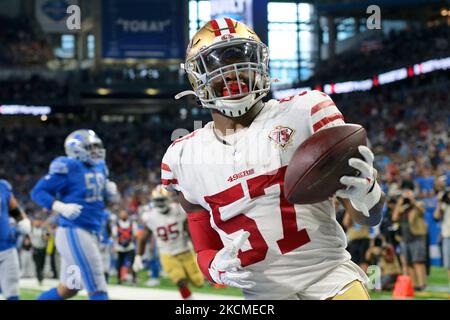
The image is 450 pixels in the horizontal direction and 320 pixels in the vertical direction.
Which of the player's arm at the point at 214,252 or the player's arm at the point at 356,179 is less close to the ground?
the player's arm at the point at 356,179

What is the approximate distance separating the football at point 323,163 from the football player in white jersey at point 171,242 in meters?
6.17

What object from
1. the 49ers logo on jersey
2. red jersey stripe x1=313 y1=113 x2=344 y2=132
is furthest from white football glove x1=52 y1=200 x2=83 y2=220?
red jersey stripe x1=313 y1=113 x2=344 y2=132

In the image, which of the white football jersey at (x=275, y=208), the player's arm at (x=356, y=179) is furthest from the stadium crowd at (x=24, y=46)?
the player's arm at (x=356, y=179)

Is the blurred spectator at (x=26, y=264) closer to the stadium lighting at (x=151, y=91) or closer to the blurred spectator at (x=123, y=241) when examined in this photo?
the blurred spectator at (x=123, y=241)

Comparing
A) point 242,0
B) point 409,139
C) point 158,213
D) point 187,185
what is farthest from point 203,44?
point 409,139

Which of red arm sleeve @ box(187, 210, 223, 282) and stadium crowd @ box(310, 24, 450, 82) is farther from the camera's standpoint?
stadium crowd @ box(310, 24, 450, 82)

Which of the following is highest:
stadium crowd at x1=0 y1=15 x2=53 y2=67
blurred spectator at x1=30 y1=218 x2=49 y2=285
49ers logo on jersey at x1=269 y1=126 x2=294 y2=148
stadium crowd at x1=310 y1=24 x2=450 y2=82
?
stadium crowd at x1=0 y1=15 x2=53 y2=67

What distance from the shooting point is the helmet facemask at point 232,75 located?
2.64 metres

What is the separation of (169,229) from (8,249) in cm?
332

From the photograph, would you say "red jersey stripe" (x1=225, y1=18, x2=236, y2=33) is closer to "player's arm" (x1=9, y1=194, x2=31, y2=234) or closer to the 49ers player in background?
the 49ers player in background

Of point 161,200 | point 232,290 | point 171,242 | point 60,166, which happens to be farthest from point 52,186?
point 232,290

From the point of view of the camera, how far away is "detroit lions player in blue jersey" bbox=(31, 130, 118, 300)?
6.47 meters

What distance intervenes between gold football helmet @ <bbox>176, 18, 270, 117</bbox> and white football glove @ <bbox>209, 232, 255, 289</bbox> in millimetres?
446
